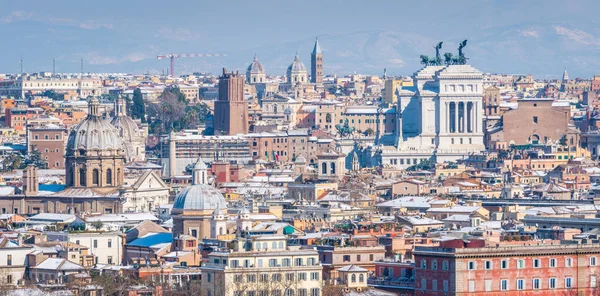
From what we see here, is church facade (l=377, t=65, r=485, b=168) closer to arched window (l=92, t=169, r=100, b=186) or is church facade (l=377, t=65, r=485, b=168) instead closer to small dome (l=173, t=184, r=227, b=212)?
arched window (l=92, t=169, r=100, b=186)

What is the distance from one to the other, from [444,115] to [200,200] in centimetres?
7373

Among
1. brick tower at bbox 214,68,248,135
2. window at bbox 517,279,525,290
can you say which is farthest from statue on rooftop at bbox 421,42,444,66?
window at bbox 517,279,525,290

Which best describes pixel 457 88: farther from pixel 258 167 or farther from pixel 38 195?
pixel 38 195

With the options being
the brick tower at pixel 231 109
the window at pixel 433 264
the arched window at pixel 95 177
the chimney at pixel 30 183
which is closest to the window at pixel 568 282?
the window at pixel 433 264

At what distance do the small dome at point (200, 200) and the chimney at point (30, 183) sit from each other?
25341mm

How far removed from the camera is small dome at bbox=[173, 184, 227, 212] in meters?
98.0

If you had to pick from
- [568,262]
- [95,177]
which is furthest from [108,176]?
[568,262]

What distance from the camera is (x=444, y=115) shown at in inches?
6718

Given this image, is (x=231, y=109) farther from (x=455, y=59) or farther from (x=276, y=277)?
(x=276, y=277)

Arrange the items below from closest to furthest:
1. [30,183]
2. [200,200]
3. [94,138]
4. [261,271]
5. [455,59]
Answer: [261,271]
[200,200]
[94,138]
[30,183]
[455,59]

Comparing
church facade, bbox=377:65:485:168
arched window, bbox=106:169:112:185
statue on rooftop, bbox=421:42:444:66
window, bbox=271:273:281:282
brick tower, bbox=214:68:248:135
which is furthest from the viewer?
brick tower, bbox=214:68:248:135

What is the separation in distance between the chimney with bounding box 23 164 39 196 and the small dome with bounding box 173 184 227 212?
25341mm

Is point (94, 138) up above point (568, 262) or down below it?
above

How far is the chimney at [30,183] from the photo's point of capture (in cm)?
12420
